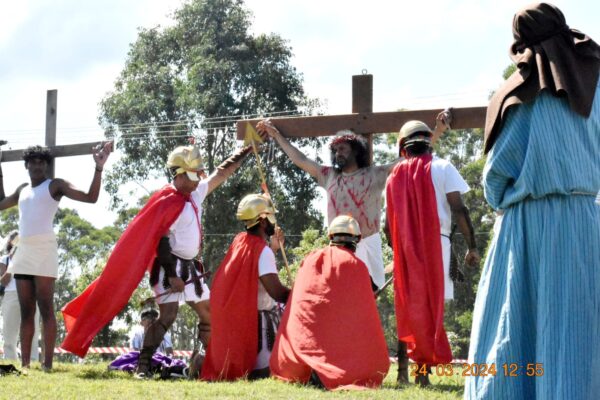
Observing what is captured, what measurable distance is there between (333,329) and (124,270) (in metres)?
2.38


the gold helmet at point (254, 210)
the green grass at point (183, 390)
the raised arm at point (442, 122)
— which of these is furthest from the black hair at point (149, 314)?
the raised arm at point (442, 122)

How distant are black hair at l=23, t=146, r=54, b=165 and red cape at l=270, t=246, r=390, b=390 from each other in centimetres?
325

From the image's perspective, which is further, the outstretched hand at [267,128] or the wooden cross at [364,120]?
the outstretched hand at [267,128]

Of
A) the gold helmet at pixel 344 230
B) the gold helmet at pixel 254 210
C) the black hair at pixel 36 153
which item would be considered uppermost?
the black hair at pixel 36 153

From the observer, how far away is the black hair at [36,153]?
33.0 feet

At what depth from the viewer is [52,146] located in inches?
477

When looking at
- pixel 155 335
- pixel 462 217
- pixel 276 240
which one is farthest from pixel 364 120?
pixel 155 335

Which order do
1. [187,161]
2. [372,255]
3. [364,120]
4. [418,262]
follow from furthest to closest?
1. [364,120]
2. [187,161]
3. [372,255]
4. [418,262]

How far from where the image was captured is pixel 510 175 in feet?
17.7

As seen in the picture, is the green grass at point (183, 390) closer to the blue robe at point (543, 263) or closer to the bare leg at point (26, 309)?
the bare leg at point (26, 309)

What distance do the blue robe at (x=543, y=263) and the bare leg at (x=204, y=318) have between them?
4.39 meters

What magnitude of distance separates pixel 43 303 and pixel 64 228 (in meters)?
43.9

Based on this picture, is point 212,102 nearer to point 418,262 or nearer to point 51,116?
point 51,116

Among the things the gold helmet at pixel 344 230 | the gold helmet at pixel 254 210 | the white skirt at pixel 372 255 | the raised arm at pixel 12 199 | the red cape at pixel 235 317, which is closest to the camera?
the gold helmet at pixel 344 230
